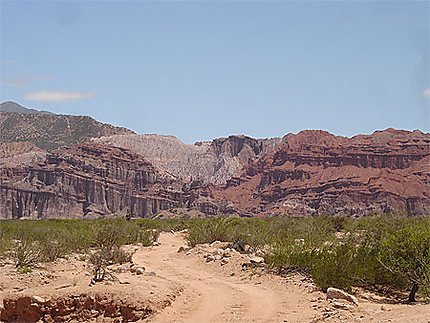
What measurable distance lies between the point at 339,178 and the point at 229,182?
37.6 metres

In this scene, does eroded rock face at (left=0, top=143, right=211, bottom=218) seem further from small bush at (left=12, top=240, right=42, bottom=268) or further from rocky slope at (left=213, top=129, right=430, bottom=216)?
small bush at (left=12, top=240, right=42, bottom=268)

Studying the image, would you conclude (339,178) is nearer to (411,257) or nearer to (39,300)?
(411,257)

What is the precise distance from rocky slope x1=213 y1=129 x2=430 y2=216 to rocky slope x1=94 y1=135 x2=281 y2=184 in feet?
83.7

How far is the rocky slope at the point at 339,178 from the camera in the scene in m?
102

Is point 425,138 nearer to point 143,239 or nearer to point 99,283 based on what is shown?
point 143,239

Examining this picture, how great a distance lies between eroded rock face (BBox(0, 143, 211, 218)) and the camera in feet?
377

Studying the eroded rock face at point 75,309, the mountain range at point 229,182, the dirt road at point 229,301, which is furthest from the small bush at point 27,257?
the mountain range at point 229,182

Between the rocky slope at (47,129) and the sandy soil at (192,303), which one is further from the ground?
the rocky slope at (47,129)

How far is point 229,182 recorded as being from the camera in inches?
5561

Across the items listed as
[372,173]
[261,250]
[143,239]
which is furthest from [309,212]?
[261,250]

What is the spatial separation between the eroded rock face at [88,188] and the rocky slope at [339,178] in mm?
15142

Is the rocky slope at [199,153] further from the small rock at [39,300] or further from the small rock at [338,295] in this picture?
the small rock at [338,295]

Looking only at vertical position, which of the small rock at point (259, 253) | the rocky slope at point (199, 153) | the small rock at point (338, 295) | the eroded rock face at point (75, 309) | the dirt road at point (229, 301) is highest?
the rocky slope at point (199, 153)

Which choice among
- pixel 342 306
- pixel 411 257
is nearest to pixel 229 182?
pixel 411 257
